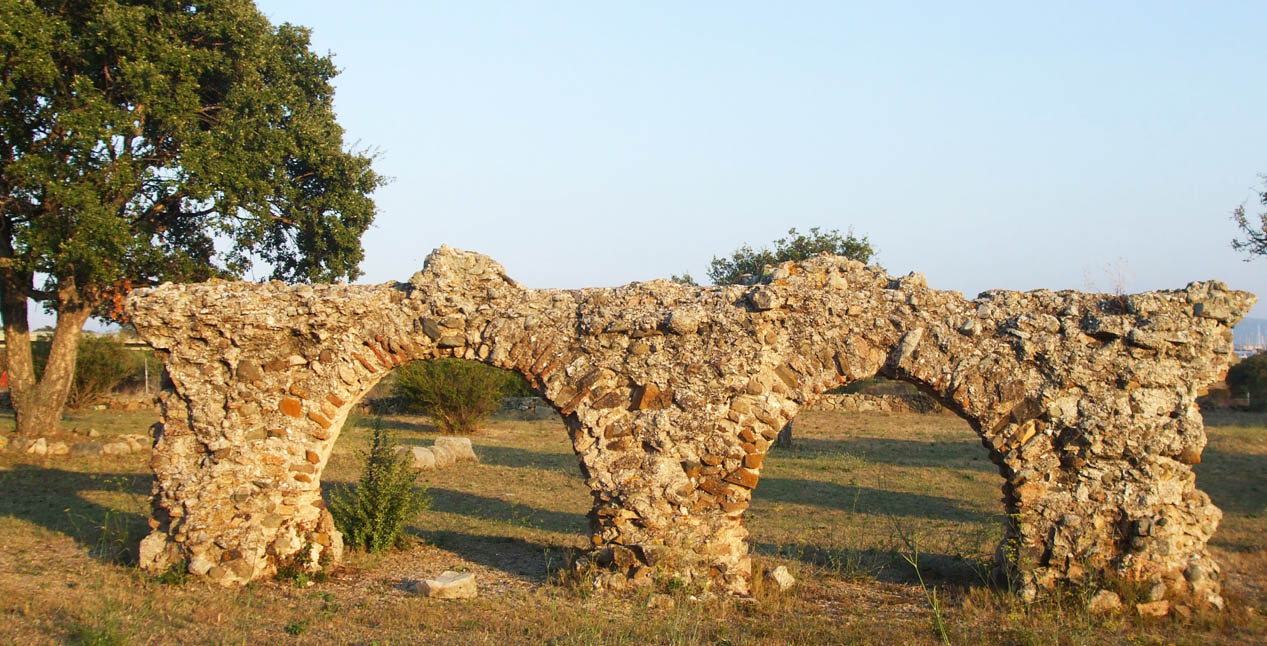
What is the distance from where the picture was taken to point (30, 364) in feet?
47.0

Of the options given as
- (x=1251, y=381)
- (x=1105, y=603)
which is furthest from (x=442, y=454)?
(x=1251, y=381)

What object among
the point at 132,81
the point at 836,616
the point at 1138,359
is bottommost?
the point at 836,616

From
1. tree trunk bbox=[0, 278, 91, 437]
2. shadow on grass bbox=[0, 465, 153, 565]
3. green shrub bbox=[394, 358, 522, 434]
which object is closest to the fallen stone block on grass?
tree trunk bbox=[0, 278, 91, 437]

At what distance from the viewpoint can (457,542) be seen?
8602 millimetres

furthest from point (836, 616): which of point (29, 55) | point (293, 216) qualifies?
point (29, 55)

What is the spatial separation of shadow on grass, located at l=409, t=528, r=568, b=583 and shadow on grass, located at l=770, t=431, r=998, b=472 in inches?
307

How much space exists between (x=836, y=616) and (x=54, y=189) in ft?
34.4

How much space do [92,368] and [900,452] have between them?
17.0 metres

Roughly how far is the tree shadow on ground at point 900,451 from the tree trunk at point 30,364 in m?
11.0

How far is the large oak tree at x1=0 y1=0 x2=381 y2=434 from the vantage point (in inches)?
458

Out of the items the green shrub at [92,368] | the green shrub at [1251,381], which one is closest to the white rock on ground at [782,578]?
the green shrub at [92,368]

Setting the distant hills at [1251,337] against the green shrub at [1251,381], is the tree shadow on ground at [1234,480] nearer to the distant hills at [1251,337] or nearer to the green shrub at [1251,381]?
the distant hills at [1251,337]

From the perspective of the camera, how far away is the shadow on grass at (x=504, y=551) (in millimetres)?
7471

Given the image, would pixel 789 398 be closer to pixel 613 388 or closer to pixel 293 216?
pixel 613 388
